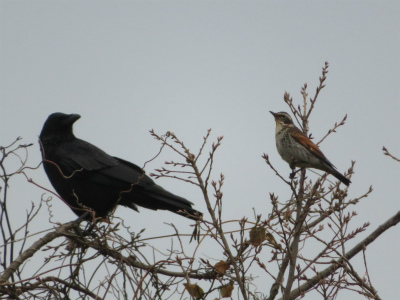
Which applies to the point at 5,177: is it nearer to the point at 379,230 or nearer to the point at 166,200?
the point at 166,200

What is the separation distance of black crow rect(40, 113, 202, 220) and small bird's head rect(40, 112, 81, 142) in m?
0.18

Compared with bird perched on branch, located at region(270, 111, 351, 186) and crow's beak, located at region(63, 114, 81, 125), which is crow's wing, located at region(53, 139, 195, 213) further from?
bird perched on branch, located at region(270, 111, 351, 186)

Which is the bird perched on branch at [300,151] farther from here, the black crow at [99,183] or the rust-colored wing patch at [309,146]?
the black crow at [99,183]

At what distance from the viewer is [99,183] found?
6059 millimetres

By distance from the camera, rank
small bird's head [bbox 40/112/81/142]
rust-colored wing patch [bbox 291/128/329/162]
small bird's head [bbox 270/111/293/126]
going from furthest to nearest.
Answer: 1. small bird's head [bbox 270/111/293/126]
2. small bird's head [bbox 40/112/81/142]
3. rust-colored wing patch [bbox 291/128/329/162]

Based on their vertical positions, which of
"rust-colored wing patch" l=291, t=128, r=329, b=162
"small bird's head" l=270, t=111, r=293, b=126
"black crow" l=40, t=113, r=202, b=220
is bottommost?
"black crow" l=40, t=113, r=202, b=220

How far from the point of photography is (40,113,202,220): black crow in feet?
19.2

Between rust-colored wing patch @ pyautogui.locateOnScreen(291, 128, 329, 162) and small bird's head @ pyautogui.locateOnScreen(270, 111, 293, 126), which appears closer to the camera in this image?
rust-colored wing patch @ pyautogui.locateOnScreen(291, 128, 329, 162)

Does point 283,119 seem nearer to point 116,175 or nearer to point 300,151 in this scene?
point 300,151

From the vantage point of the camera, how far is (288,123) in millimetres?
7371

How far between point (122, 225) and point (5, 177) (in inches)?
42.6

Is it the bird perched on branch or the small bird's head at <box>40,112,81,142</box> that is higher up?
the small bird's head at <box>40,112,81,142</box>

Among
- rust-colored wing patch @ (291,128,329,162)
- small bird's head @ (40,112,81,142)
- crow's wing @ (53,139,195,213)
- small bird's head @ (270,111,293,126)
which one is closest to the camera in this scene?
crow's wing @ (53,139,195,213)

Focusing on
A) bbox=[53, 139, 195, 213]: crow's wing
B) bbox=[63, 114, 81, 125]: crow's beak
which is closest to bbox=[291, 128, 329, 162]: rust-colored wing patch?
bbox=[53, 139, 195, 213]: crow's wing
